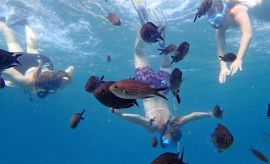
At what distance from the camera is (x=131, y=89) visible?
3.94 metres

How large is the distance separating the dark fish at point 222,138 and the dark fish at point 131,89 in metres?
1.96

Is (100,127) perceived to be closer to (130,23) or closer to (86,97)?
(86,97)

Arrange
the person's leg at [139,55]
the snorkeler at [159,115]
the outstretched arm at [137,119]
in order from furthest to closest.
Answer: the person's leg at [139,55] < the outstretched arm at [137,119] < the snorkeler at [159,115]

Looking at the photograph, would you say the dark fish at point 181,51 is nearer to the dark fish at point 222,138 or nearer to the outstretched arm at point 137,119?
the dark fish at point 222,138

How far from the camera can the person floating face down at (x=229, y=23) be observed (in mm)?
9406

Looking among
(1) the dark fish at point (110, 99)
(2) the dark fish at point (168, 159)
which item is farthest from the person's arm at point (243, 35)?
(1) the dark fish at point (110, 99)

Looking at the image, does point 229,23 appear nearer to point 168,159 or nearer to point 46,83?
point 46,83

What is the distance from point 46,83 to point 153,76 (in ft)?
14.8

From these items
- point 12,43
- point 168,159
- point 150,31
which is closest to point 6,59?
point 150,31

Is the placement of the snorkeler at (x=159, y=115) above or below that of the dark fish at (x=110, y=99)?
below

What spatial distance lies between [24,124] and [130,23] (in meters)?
65.6

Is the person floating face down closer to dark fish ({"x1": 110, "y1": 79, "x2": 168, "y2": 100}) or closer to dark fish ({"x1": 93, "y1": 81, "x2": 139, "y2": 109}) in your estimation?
dark fish ({"x1": 93, "y1": 81, "x2": 139, "y2": 109})

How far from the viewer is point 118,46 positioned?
94.5 feet

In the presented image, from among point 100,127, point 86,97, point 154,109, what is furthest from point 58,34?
point 100,127
